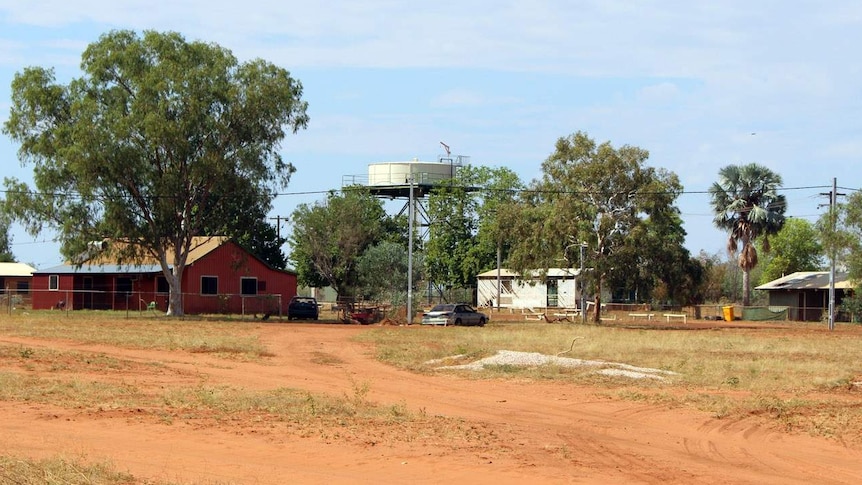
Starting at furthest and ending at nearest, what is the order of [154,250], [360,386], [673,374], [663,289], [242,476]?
[663,289] → [154,250] → [673,374] → [360,386] → [242,476]

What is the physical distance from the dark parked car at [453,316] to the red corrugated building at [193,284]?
1151cm

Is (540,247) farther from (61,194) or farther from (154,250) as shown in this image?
(61,194)

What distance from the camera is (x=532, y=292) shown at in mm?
86312

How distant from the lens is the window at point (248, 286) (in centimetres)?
6756

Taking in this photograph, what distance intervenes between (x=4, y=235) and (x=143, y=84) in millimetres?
93780

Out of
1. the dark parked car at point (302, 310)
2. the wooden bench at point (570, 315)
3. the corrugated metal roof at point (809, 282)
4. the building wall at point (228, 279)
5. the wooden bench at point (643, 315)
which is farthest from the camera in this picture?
the corrugated metal roof at point (809, 282)

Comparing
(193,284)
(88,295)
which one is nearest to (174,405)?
(193,284)

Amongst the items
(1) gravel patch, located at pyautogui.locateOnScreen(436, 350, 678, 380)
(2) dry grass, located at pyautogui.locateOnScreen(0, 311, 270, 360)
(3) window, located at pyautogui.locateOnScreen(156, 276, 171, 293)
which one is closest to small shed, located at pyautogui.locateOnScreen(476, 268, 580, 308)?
(3) window, located at pyautogui.locateOnScreen(156, 276, 171, 293)

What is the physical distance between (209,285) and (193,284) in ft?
4.39

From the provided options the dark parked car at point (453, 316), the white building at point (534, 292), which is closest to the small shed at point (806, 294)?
the white building at point (534, 292)

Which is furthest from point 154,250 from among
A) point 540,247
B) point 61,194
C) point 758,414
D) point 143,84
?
point 758,414

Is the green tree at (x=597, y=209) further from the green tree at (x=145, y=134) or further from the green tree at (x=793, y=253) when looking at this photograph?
the green tree at (x=793, y=253)

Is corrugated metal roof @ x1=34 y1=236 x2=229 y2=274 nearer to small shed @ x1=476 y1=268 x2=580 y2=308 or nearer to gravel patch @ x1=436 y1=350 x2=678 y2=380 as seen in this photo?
small shed @ x1=476 y1=268 x2=580 y2=308

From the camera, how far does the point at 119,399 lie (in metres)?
19.8
